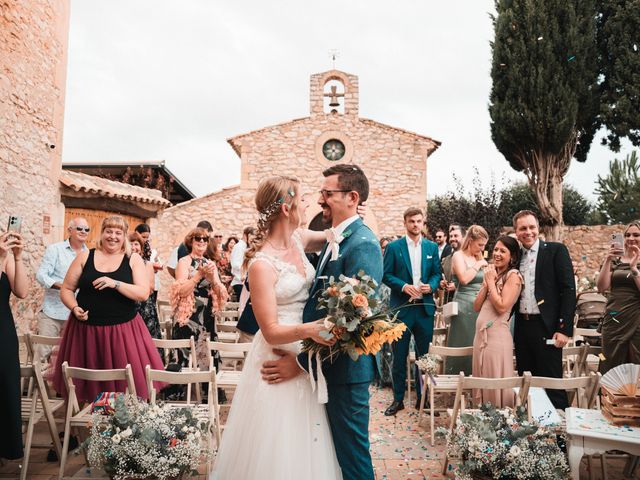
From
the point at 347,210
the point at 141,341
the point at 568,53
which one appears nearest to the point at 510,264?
the point at 347,210

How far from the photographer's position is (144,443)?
2635mm

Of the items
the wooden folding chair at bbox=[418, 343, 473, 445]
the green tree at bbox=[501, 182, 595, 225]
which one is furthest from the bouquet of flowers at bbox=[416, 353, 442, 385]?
the green tree at bbox=[501, 182, 595, 225]

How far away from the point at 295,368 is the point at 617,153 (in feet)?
62.6

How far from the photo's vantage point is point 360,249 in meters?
2.12

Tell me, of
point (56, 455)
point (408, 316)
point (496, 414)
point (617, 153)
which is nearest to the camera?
point (496, 414)

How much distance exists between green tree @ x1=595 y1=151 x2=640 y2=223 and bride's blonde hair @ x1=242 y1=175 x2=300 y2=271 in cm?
1840

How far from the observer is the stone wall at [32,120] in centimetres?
698

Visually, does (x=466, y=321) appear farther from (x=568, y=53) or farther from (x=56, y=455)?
(x=568, y=53)

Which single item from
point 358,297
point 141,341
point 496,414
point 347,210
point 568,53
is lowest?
point 496,414

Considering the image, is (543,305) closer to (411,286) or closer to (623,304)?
(623,304)

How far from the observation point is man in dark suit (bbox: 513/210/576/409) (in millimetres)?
4004

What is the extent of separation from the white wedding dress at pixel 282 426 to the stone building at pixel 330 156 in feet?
49.4

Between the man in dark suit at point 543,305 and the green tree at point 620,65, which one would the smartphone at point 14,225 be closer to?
the man in dark suit at point 543,305

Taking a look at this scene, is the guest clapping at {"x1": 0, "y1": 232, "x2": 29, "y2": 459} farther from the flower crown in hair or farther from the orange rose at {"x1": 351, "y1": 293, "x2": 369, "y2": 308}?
the orange rose at {"x1": 351, "y1": 293, "x2": 369, "y2": 308}
